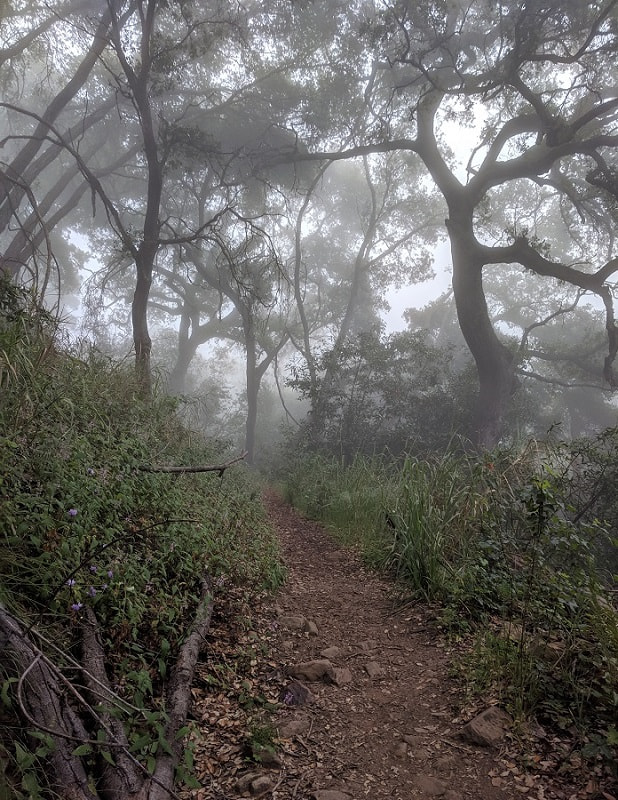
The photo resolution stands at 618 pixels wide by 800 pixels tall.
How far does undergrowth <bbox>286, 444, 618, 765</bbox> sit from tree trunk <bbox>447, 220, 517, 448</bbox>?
236 inches

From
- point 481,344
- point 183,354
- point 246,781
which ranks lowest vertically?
point 246,781

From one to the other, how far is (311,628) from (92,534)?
1529 millimetres

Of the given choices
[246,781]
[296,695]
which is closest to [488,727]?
[296,695]

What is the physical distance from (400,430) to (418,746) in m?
10.5

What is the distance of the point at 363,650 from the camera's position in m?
2.86

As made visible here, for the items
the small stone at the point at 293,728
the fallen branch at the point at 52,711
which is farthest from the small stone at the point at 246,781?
the fallen branch at the point at 52,711

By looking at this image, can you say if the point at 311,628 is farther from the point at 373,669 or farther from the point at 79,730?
the point at 79,730

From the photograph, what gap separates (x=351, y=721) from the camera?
2.22 m

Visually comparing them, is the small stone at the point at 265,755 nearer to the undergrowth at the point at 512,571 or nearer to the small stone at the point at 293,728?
the small stone at the point at 293,728

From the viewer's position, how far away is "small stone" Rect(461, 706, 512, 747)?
196 cm

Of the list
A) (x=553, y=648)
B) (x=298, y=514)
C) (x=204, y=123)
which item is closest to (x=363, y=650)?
(x=553, y=648)

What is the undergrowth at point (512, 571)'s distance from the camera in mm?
2107

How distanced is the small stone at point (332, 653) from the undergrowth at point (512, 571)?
705 mm

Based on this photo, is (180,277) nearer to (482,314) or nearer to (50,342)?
(482,314)
